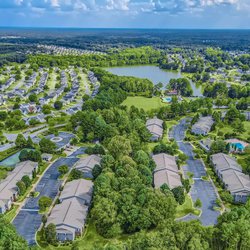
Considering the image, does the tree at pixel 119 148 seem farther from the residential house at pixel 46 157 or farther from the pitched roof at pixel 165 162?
the residential house at pixel 46 157

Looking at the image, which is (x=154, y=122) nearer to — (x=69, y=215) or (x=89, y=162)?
(x=89, y=162)

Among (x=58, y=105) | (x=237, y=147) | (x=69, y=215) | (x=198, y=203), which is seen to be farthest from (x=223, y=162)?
(x=58, y=105)

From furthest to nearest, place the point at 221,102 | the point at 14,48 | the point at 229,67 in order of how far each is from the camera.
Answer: the point at 14,48 → the point at 229,67 → the point at 221,102

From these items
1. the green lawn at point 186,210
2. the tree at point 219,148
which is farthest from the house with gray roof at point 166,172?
the tree at point 219,148

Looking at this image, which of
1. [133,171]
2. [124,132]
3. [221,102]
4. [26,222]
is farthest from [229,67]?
[26,222]

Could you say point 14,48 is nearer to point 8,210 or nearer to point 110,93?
point 110,93
